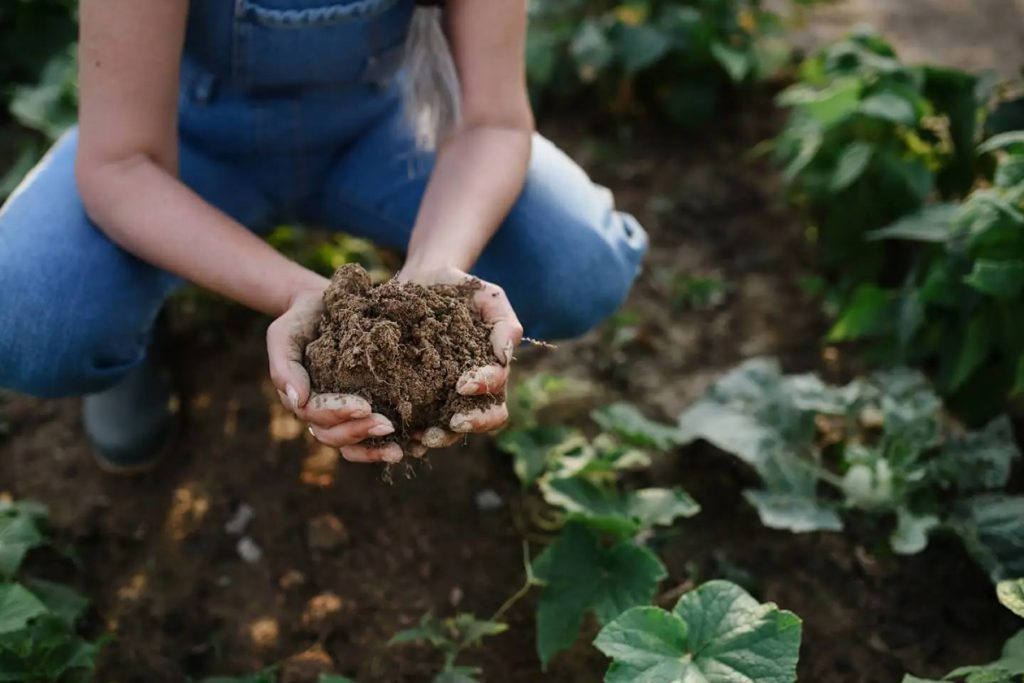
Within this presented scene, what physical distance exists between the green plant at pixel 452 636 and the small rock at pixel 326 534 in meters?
0.26

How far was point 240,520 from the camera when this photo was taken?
2.15 m

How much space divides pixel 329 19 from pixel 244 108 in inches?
11.0

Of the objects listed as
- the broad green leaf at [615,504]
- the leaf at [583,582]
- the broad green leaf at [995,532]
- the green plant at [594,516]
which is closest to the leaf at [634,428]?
the green plant at [594,516]

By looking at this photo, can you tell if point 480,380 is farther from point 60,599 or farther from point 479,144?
point 60,599

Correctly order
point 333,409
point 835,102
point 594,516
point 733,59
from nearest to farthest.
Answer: point 333,409, point 594,516, point 835,102, point 733,59

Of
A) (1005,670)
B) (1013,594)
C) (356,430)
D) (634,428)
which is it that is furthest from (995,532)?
(356,430)

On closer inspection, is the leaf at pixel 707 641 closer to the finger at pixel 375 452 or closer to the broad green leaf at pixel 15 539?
the finger at pixel 375 452

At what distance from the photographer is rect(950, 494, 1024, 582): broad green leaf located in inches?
75.4

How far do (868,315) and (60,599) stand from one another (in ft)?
5.91

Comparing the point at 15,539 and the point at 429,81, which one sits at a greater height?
the point at 429,81

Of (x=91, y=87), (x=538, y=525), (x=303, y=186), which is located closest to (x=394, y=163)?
(x=303, y=186)

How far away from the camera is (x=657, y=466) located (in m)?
2.27

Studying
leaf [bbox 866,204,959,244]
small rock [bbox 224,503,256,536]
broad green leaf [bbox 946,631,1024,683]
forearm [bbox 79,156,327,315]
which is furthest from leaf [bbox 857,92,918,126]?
small rock [bbox 224,503,256,536]

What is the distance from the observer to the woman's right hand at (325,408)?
1.41 meters
